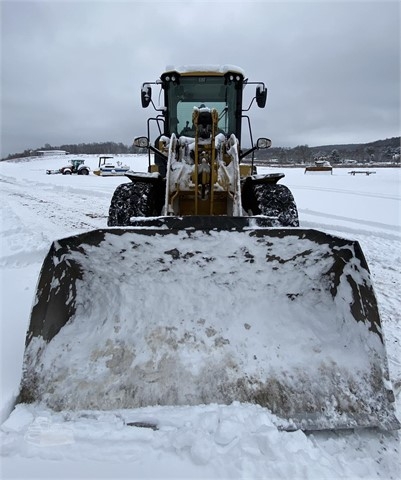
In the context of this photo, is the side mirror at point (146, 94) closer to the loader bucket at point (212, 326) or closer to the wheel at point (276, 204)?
the wheel at point (276, 204)

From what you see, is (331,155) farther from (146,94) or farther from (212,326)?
(212,326)

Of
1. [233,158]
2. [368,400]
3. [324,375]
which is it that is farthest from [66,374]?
[233,158]

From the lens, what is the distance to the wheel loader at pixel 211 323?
6.44 ft

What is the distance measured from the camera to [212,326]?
227cm

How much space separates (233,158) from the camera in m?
3.41

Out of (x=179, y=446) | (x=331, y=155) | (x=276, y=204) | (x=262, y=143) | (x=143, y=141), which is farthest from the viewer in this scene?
(x=331, y=155)

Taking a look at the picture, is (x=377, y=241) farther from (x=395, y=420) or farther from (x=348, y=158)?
(x=348, y=158)

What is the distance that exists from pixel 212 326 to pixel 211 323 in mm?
22

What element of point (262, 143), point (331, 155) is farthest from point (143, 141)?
point (331, 155)

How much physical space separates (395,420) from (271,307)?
935mm

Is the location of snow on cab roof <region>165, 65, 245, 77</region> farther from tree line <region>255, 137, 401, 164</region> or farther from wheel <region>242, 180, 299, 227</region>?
tree line <region>255, 137, 401, 164</region>

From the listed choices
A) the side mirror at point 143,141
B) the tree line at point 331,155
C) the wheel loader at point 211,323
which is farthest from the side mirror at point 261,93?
the tree line at point 331,155

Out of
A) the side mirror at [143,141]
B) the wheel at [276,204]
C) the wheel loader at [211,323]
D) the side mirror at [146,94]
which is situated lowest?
the wheel loader at [211,323]

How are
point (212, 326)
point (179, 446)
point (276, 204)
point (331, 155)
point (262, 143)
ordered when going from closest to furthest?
1. point (179, 446)
2. point (212, 326)
3. point (276, 204)
4. point (262, 143)
5. point (331, 155)
